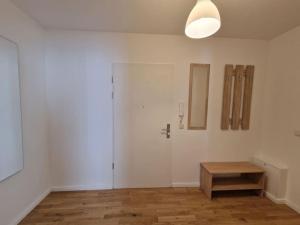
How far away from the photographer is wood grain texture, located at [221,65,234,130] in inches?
112

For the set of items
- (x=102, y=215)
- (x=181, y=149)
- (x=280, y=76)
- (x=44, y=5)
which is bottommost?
(x=102, y=215)

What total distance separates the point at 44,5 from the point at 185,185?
10.3 ft

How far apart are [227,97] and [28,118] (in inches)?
112

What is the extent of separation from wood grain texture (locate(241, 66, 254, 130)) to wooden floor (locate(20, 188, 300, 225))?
1.14 metres

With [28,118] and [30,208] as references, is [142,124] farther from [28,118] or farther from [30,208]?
[30,208]

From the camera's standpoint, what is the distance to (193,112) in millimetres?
2910

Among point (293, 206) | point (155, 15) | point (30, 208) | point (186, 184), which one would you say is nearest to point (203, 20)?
point (155, 15)

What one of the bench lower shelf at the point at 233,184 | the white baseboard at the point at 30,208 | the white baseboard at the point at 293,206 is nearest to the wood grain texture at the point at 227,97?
the bench lower shelf at the point at 233,184

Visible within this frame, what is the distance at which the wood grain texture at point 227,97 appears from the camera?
9.36 feet

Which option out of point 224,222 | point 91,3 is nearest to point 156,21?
point 91,3

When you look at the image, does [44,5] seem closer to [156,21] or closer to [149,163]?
[156,21]

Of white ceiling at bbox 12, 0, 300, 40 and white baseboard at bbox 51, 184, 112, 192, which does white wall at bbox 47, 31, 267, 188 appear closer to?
white baseboard at bbox 51, 184, 112, 192

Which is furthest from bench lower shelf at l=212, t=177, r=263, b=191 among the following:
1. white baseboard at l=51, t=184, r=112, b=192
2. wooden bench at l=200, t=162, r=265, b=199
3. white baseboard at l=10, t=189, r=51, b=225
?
white baseboard at l=10, t=189, r=51, b=225

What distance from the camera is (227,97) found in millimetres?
2891
